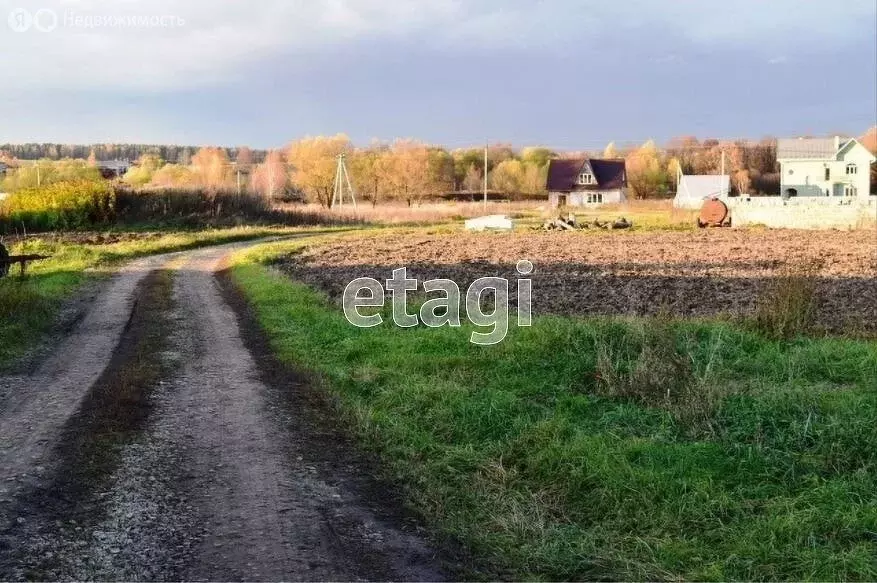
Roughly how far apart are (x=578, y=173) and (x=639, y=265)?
65.3m

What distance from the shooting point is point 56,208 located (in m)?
38.7

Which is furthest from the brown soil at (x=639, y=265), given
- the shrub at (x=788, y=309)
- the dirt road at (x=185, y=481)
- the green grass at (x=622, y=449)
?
the dirt road at (x=185, y=481)

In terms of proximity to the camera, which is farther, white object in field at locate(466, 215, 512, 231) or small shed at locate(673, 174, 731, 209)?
small shed at locate(673, 174, 731, 209)

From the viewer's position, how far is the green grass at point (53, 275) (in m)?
11.6

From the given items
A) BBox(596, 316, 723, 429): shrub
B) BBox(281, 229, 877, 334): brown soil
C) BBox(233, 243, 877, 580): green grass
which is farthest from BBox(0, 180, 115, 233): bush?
BBox(596, 316, 723, 429): shrub

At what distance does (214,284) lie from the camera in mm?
19391

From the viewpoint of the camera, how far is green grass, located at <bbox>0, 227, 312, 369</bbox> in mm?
11586

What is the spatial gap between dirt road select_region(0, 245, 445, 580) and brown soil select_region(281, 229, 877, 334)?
276 inches

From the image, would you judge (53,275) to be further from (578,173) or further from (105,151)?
(105,151)

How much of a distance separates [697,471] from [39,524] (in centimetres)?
440

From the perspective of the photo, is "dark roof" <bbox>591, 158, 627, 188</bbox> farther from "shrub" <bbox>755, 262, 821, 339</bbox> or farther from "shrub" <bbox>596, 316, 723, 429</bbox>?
"shrub" <bbox>596, 316, 723, 429</bbox>

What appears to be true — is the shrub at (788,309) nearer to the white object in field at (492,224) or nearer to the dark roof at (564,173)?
the white object in field at (492,224)

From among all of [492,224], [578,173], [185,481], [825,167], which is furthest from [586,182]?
[185,481]

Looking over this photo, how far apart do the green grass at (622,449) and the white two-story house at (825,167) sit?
64331 millimetres
